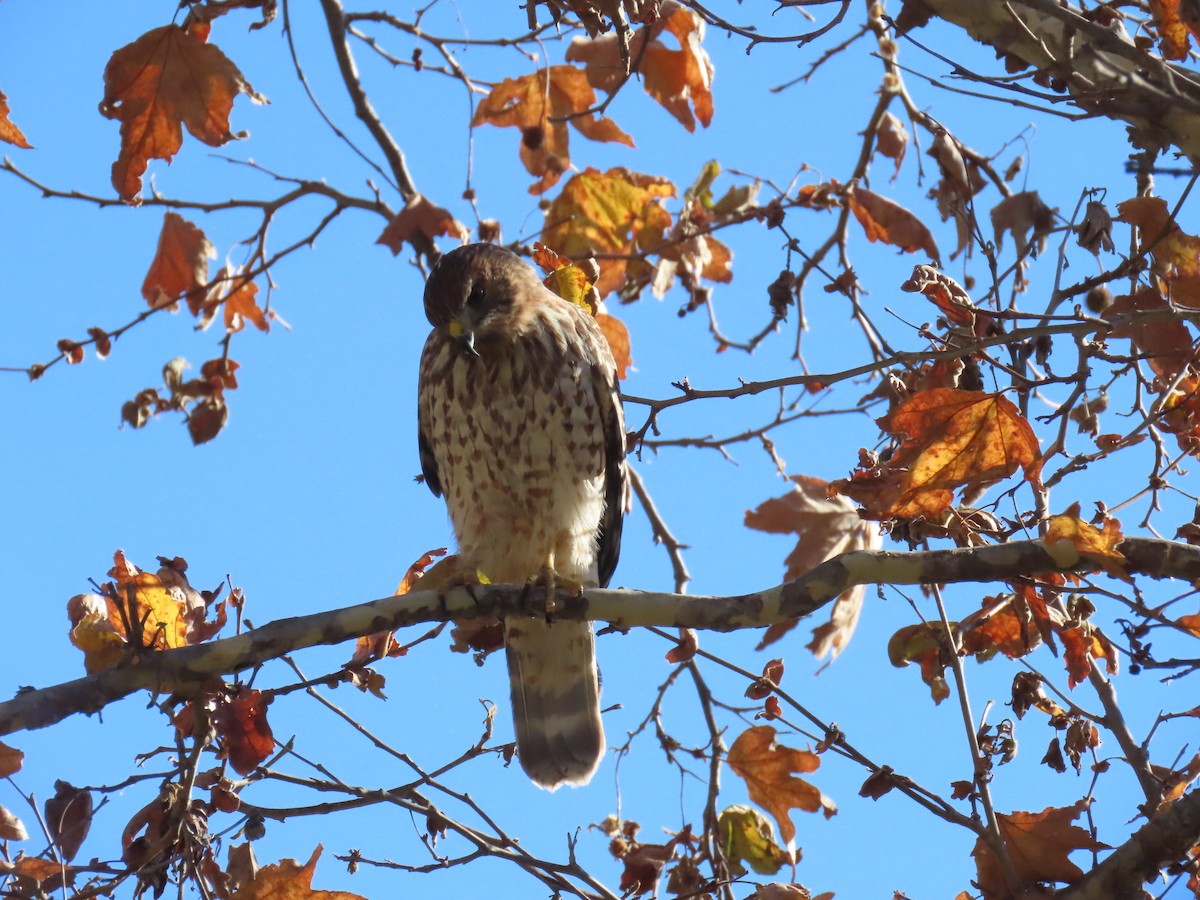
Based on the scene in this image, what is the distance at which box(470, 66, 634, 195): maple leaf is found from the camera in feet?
15.0

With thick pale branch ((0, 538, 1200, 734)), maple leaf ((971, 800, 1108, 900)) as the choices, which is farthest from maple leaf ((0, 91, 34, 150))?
maple leaf ((971, 800, 1108, 900))

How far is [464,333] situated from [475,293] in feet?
1.00

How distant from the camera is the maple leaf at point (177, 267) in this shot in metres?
4.80

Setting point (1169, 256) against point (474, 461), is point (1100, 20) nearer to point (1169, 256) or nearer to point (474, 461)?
point (1169, 256)

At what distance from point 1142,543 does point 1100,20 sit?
45.3 inches

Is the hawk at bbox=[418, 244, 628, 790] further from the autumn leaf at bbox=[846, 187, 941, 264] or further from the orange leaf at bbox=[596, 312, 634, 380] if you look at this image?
the autumn leaf at bbox=[846, 187, 941, 264]

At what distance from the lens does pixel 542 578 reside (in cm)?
386

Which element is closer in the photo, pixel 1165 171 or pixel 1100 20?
pixel 1165 171

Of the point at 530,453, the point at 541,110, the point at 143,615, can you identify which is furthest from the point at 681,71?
the point at 143,615

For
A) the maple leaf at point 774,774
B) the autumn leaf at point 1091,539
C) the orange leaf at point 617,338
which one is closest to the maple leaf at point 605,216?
the orange leaf at point 617,338

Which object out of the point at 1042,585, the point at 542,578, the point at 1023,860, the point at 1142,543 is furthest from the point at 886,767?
the point at 542,578

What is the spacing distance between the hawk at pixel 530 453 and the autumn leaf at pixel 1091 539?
1.85m

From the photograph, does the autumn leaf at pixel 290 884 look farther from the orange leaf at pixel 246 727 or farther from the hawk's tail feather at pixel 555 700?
the hawk's tail feather at pixel 555 700

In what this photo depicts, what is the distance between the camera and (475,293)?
14.8 ft
